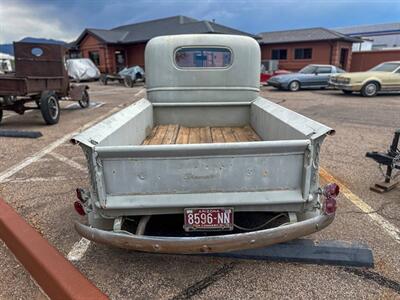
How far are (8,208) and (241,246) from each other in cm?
305

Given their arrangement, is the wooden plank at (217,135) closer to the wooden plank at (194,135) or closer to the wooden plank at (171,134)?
the wooden plank at (194,135)

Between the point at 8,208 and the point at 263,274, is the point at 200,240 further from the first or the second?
the point at 8,208

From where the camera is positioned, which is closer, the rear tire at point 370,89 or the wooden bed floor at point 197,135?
the wooden bed floor at point 197,135

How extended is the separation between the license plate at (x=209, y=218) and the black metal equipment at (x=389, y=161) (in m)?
2.76

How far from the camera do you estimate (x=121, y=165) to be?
2268 mm

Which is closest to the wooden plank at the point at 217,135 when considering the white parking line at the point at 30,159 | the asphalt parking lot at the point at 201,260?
the asphalt parking lot at the point at 201,260

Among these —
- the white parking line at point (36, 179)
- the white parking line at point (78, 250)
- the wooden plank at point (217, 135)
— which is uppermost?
the wooden plank at point (217, 135)

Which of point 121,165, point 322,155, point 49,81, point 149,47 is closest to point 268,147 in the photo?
point 121,165

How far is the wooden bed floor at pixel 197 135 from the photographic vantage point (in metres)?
3.95

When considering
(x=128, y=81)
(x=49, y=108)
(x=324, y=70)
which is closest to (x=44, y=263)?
(x=49, y=108)

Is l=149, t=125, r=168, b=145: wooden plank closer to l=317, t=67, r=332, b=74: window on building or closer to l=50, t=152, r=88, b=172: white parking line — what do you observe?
l=50, t=152, r=88, b=172: white parking line

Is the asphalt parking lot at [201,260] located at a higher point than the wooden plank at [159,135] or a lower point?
lower

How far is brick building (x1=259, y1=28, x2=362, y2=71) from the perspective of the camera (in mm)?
27016

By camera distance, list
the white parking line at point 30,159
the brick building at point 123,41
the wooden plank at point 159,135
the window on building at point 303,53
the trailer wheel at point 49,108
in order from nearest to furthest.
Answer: the wooden plank at point 159,135, the white parking line at point 30,159, the trailer wheel at point 49,108, the window on building at point 303,53, the brick building at point 123,41
